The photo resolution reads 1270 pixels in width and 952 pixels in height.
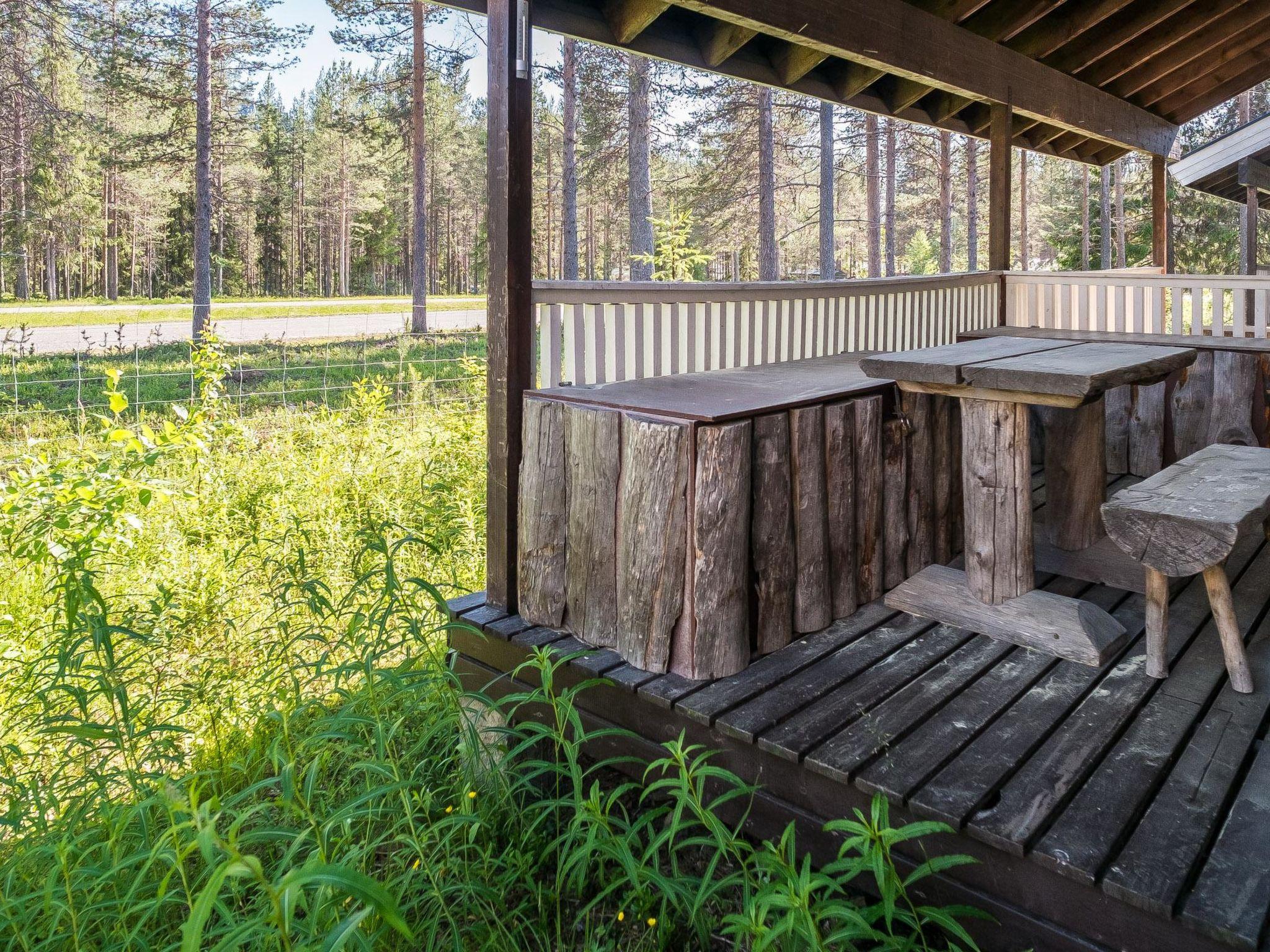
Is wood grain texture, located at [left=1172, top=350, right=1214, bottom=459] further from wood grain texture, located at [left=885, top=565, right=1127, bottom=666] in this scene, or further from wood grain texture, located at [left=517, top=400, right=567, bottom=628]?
wood grain texture, located at [left=517, top=400, right=567, bottom=628]

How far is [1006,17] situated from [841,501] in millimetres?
4550

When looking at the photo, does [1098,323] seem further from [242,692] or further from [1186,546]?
[242,692]

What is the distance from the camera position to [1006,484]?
2.90 m

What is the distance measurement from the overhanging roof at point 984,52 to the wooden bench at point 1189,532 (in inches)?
92.2

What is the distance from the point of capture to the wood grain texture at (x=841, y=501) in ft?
9.66

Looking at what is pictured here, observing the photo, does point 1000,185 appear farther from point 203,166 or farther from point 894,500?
point 203,166

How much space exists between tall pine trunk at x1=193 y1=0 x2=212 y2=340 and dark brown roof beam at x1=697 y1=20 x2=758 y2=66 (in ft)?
34.3

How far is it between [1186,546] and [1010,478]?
63 cm

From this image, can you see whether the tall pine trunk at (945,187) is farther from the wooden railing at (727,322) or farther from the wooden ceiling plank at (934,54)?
the wooden railing at (727,322)

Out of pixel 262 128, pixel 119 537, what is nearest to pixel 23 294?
pixel 262 128

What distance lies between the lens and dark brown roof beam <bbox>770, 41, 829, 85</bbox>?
4.78 meters

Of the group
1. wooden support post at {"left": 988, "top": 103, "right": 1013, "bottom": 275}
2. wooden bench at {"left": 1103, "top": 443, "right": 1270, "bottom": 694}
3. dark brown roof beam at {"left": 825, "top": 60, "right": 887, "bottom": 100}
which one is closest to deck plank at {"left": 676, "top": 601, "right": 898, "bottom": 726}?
wooden bench at {"left": 1103, "top": 443, "right": 1270, "bottom": 694}

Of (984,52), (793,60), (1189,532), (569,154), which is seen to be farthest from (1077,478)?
(569,154)

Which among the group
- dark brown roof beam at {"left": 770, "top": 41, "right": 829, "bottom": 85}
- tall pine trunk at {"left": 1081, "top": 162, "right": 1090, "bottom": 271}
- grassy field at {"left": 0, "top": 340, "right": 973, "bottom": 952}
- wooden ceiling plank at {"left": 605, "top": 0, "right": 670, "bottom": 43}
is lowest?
grassy field at {"left": 0, "top": 340, "right": 973, "bottom": 952}
